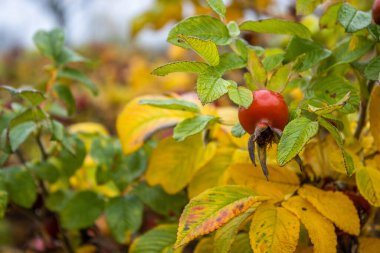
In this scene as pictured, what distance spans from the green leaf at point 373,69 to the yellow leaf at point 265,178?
0.57 ft

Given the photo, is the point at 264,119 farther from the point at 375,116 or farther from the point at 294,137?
the point at 375,116

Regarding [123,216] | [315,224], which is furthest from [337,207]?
[123,216]

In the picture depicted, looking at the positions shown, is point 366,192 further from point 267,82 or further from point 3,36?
point 3,36

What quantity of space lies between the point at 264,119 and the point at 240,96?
38 millimetres

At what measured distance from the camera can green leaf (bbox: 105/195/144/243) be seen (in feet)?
2.70

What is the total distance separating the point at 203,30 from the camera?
0.61 m

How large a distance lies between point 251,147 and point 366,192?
165mm

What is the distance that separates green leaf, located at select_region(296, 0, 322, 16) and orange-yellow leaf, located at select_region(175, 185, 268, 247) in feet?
0.80

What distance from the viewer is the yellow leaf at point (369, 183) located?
1.95 ft

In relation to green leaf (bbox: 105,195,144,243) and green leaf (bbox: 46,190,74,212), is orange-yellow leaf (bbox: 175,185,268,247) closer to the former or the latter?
green leaf (bbox: 105,195,144,243)

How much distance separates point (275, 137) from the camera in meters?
0.55

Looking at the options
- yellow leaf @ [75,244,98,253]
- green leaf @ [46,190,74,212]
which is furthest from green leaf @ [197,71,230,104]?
yellow leaf @ [75,244,98,253]

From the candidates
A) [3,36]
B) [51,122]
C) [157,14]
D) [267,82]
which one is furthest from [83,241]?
[3,36]

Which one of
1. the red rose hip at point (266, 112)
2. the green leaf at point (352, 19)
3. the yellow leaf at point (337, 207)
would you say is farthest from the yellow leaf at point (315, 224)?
the green leaf at point (352, 19)
